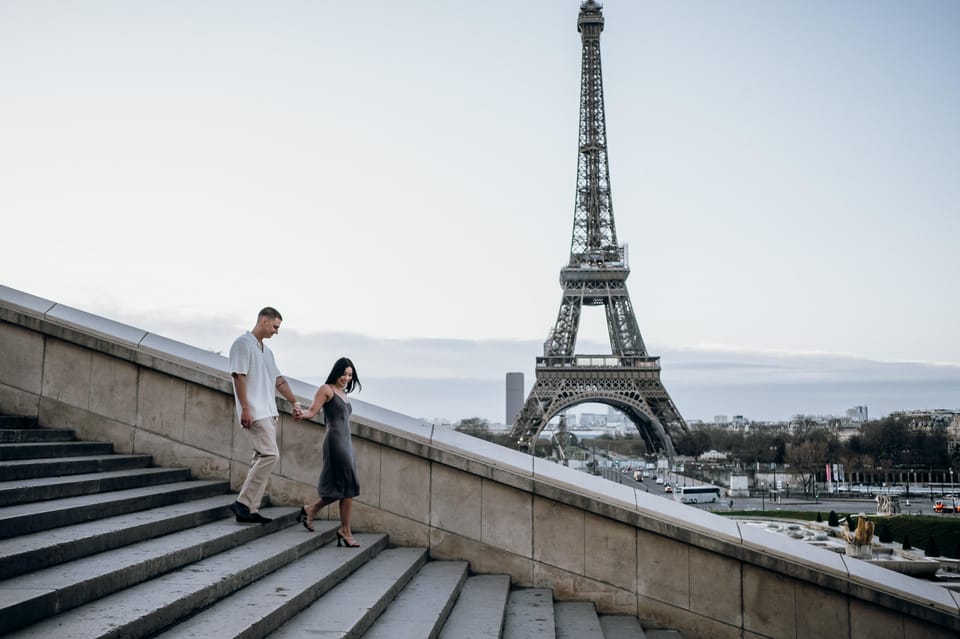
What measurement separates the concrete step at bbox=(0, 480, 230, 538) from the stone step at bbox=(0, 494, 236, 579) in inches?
2.1

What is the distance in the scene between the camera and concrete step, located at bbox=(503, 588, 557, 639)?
5680 mm

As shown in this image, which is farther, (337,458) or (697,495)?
(697,495)

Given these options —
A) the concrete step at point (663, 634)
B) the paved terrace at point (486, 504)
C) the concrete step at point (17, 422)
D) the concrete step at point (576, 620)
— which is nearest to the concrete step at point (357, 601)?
the paved terrace at point (486, 504)

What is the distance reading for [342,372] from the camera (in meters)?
6.64

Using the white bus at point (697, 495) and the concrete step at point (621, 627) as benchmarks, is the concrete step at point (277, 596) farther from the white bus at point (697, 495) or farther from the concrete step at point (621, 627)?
the white bus at point (697, 495)

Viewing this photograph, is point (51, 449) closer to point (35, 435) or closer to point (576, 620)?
point (35, 435)

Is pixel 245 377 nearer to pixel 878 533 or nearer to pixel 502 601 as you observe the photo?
pixel 502 601

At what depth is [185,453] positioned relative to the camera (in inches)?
303

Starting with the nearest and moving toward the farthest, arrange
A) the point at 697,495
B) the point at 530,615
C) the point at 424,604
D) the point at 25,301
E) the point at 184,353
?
the point at 424,604 → the point at 530,615 → the point at 184,353 → the point at 25,301 → the point at 697,495

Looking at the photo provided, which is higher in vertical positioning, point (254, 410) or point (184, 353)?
point (184, 353)

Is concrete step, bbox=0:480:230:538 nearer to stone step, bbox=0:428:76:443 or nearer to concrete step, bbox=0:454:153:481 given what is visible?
concrete step, bbox=0:454:153:481

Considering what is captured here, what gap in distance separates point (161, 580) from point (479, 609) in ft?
7.92

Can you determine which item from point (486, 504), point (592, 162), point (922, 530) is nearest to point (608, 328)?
point (592, 162)

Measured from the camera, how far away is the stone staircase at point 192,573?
401cm
